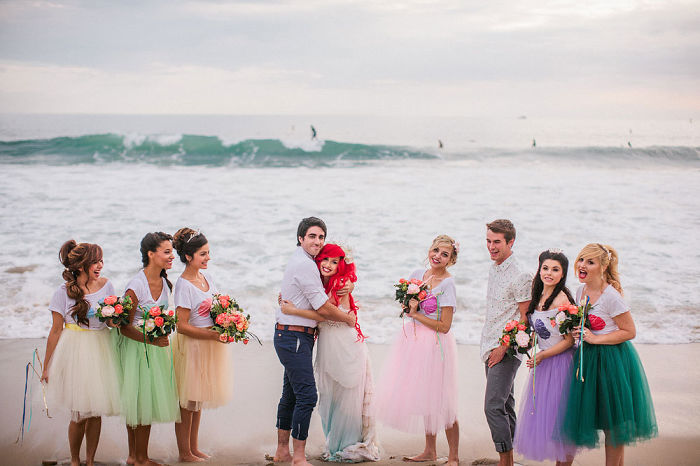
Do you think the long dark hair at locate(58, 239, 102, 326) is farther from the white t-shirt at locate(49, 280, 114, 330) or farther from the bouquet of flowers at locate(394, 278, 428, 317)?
the bouquet of flowers at locate(394, 278, 428, 317)

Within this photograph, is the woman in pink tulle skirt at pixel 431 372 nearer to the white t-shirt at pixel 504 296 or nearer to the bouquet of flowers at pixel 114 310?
the white t-shirt at pixel 504 296

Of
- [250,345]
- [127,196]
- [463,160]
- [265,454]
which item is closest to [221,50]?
[463,160]

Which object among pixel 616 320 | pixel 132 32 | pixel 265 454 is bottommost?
pixel 265 454

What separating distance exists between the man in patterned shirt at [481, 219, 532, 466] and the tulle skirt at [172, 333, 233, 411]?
1.98m

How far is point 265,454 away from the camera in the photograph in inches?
184

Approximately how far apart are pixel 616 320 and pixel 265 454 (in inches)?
111

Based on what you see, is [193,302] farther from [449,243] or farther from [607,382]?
[607,382]

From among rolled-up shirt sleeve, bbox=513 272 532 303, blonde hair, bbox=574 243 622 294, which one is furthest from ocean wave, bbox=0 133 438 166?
blonde hair, bbox=574 243 622 294

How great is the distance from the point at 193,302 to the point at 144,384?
66 cm

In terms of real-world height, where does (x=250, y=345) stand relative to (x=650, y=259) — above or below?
below

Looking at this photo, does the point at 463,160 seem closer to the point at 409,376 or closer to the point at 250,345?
the point at 250,345

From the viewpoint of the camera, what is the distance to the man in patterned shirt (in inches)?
162

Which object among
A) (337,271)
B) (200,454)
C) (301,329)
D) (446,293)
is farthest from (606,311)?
(200,454)

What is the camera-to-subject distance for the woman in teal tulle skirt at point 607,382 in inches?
154
